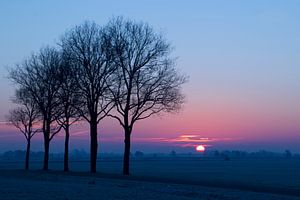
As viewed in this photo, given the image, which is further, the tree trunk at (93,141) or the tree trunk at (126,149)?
Answer: the tree trunk at (93,141)

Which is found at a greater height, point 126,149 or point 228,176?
point 126,149

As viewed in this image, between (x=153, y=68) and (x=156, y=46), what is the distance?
2.10 meters

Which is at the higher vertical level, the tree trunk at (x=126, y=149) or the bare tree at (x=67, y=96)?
the bare tree at (x=67, y=96)

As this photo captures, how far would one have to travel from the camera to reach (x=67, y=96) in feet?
189

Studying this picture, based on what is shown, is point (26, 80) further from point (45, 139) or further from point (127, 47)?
point (127, 47)

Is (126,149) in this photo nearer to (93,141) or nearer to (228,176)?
(93,141)

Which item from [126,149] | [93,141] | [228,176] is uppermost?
[93,141]

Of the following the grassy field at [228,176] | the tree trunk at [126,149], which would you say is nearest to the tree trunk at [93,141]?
the grassy field at [228,176]

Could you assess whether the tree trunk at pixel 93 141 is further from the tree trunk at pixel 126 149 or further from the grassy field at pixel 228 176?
the tree trunk at pixel 126 149

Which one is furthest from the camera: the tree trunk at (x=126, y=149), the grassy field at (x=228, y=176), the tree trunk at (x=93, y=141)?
the tree trunk at (x=93, y=141)

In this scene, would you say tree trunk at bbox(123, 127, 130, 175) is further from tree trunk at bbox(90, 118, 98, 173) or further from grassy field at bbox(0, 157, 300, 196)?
tree trunk at bbox(90, 118, 98, 173)

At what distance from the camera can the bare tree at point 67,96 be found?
5594 centimetres

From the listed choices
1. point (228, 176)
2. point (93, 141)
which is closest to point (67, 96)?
point (93, 141)

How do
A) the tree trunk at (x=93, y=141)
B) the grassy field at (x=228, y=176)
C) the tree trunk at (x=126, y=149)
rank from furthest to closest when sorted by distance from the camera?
the tree trunk at (x=93, y=141) < the tree trunk at (x=126, y=149) < the grassy field at (x=228, y=176)
